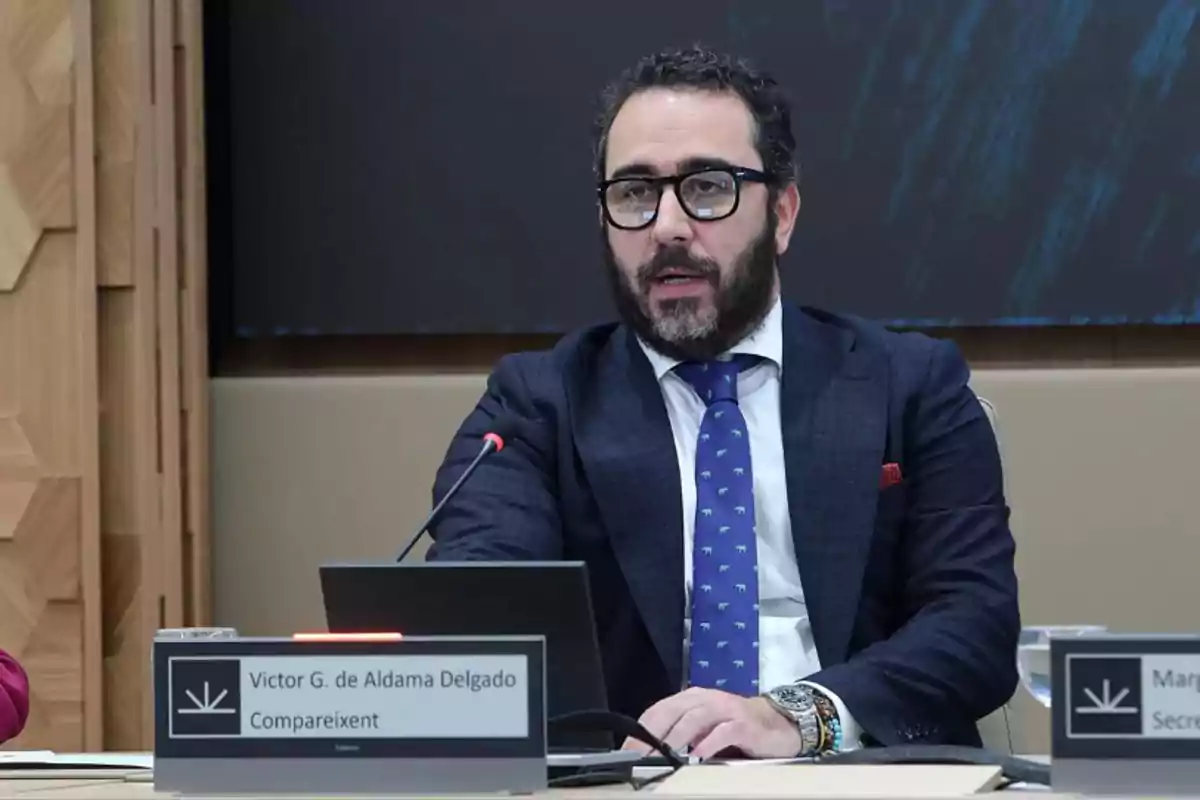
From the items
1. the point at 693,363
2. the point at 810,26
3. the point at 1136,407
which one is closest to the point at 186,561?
the point at 693,363

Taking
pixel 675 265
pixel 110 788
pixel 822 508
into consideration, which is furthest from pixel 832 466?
pixel 110 788

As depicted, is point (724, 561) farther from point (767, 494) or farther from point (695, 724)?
point (695, 724)

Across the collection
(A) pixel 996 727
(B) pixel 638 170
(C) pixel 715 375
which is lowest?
(A) pixel 996 727

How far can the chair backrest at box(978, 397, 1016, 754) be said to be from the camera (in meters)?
2.10

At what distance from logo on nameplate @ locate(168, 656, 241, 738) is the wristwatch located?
0.66 m

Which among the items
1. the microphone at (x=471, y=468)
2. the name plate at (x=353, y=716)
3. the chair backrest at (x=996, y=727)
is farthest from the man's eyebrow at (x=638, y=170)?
the name plate at (x=353, y=716)

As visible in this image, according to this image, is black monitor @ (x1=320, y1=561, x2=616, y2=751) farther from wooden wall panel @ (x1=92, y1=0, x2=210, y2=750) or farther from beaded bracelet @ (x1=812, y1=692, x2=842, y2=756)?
wooden wall panel @ (x1=92, y1=0, x2=210, y2=750)

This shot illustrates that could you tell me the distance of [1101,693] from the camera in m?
→ 1.11

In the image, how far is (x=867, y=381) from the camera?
205 cm

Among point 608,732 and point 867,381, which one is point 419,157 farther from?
point 608,732

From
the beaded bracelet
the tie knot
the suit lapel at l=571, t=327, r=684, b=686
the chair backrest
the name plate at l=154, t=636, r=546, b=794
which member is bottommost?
the chair backrest

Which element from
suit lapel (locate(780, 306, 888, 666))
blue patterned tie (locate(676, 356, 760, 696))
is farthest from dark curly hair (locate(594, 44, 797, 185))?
blue patterned tie (locate(676, 356, 760, 696))

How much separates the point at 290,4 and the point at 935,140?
111 cm

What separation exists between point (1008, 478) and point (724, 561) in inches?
31.3
